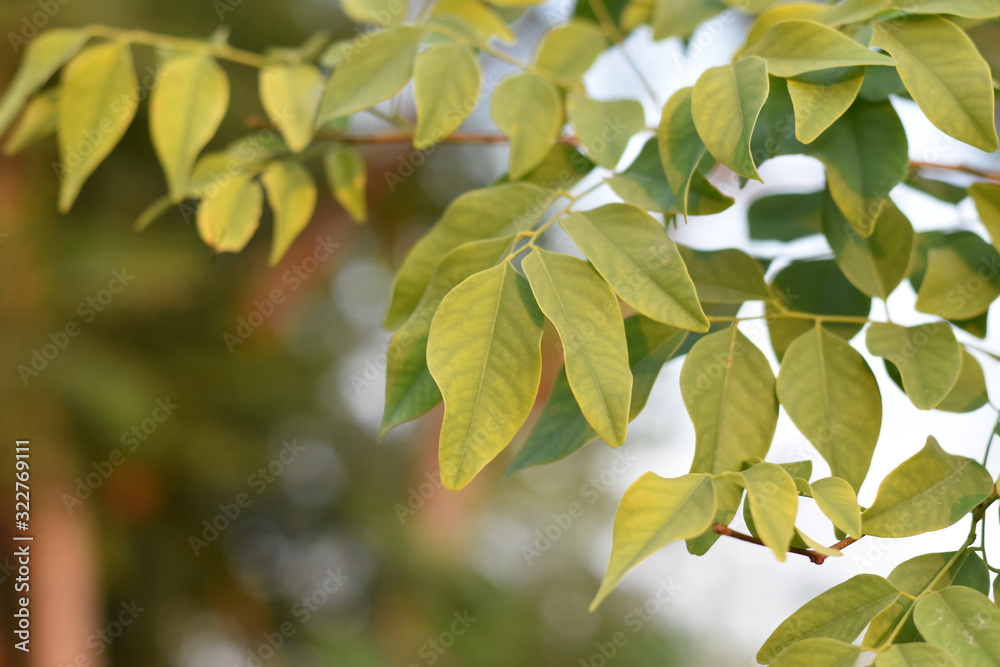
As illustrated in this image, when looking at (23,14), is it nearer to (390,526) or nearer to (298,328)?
(298,328)

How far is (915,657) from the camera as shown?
163 mm

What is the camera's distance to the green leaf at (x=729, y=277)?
0.85 feet

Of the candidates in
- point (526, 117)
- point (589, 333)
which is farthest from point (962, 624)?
point (526, 117)

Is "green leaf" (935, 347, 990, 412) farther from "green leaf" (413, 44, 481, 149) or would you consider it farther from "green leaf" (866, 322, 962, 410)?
"green leaf" (413, 44, 481, 149)

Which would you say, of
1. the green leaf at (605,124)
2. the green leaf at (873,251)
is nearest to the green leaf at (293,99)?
the green leaf at (605,124)

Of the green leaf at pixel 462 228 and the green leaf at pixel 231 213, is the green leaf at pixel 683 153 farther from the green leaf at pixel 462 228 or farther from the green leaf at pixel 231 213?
the green leaf at pixel 231 213

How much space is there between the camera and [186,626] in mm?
1502

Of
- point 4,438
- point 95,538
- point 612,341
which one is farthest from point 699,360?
point 95,538

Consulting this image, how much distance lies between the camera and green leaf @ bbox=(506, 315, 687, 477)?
9.1 inches

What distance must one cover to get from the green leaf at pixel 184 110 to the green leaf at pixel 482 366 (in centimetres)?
20

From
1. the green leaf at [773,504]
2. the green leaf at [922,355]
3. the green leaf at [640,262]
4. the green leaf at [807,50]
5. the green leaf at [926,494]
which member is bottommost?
the green leaf at [926,494]

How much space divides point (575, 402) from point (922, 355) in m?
0.12

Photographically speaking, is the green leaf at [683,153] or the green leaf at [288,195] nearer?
the green leaf at [683,153]

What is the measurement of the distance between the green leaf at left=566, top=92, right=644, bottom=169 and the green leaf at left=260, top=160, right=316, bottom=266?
179mm
